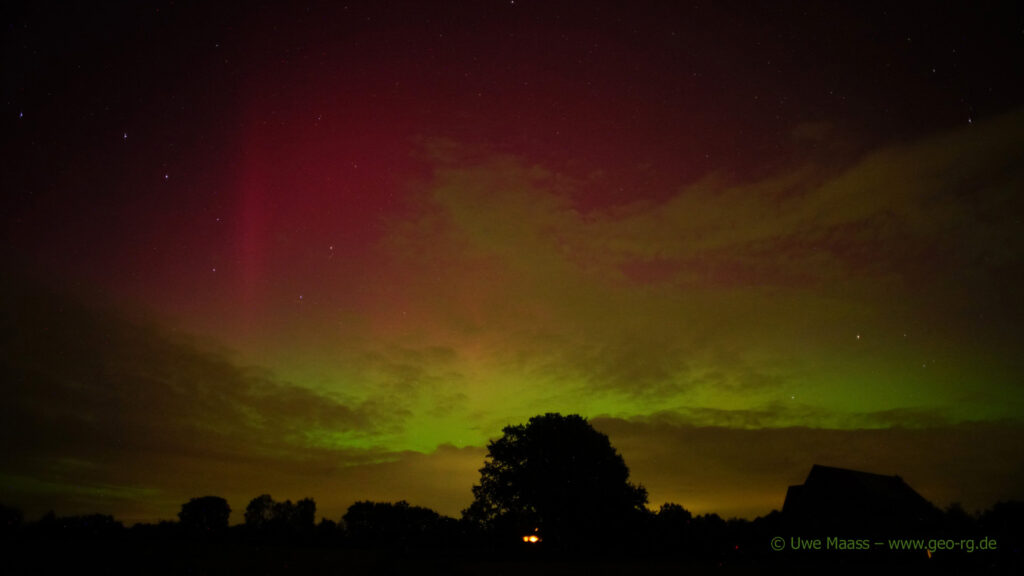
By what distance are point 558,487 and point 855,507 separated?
2038 cm

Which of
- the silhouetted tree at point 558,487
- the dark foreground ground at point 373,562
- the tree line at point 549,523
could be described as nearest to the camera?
the dark foreground ground at point 373,562

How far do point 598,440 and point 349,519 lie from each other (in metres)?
66.3

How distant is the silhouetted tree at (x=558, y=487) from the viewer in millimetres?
43062

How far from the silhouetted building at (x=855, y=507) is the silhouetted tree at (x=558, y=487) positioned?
12.5 meters

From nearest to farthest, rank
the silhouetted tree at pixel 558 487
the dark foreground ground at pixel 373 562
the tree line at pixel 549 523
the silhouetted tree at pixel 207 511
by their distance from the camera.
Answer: the dark foreground ground at pixel 373 562 → the tree line at pixel 549 523 → the silhouetted tree at pixel 558 487 → the silhouetted tree at pixel 207 511

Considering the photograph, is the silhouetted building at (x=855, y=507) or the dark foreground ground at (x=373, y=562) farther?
the silhouetted building at (x=855, y=507)

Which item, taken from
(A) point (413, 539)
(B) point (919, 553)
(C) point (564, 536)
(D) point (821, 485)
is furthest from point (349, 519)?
(B) point (919, 553)

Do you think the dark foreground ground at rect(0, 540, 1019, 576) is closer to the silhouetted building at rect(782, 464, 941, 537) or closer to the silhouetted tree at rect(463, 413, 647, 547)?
the silhouetted building at rect(782, 464, 941, 537)

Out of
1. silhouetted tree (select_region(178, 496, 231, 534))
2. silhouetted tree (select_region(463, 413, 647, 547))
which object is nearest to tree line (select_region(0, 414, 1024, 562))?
silhouetted tree (select_region(463, 413, 647, 547))

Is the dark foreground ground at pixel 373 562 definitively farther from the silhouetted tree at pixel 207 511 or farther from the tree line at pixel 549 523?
the silhouetted tree at pixel 207 511

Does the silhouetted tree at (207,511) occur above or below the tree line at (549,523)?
below

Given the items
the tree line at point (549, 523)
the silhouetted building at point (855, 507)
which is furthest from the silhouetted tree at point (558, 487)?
the silhouetted building at point (855, 507)

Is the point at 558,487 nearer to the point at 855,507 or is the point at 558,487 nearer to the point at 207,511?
the point at 855,507

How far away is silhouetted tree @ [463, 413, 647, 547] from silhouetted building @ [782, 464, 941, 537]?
41.1 ft
